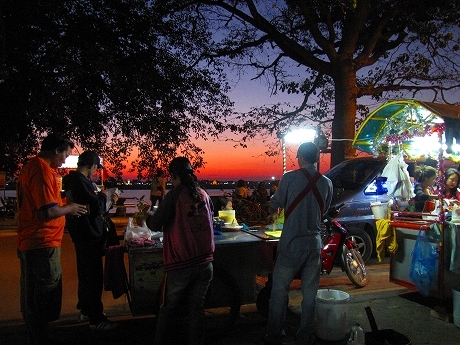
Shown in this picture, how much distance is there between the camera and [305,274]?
401cm

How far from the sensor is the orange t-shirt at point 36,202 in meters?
3.68

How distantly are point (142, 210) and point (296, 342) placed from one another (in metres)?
2.35

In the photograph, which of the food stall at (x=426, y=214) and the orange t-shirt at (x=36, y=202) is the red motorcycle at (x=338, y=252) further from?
the orange t-shirt at (x=36, y=202)

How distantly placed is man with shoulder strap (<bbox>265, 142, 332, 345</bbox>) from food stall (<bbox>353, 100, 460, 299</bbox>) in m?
2.10

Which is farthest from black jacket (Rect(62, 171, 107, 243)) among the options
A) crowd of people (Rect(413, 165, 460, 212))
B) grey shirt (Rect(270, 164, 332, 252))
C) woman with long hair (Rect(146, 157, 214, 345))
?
crowd of people (Rect(413, 165, 460, 212))

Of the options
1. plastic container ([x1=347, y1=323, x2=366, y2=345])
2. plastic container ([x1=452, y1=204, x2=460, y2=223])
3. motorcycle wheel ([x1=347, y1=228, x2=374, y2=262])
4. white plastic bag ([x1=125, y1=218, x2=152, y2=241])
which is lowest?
plastic container ([x1=347, y1=323, x2=366, y2=345])

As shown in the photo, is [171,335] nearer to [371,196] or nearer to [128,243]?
[128,243]

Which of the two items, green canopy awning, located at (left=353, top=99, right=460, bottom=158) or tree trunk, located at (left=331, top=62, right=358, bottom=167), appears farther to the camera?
tree trunk, located at (left=331, top=62, right=358, bottom=167)

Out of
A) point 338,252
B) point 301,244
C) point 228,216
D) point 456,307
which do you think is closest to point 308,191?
point 301,244

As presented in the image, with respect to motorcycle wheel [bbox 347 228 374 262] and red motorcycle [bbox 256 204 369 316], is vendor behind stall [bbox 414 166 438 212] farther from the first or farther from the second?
red motorcycle [bbox 256 204 369 316]

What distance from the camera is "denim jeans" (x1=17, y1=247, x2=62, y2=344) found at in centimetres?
375

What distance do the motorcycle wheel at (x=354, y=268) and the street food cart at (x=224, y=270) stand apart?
1849 millimetres

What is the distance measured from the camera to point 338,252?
565cm

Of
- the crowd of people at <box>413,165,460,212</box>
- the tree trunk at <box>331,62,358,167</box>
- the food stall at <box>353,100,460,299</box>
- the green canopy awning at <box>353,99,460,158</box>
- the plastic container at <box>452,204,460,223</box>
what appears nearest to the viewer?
the food stall at <box>353,100,460,299</box>
